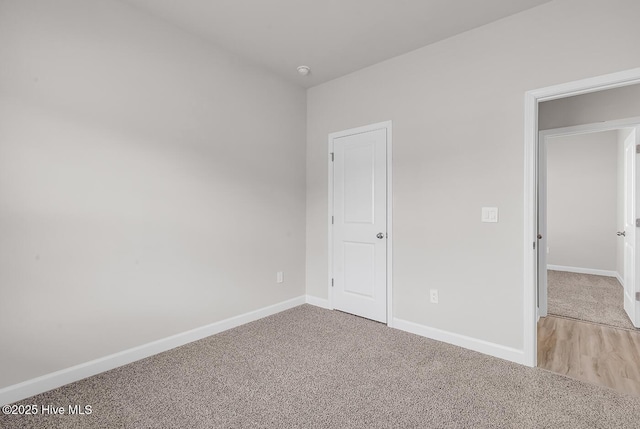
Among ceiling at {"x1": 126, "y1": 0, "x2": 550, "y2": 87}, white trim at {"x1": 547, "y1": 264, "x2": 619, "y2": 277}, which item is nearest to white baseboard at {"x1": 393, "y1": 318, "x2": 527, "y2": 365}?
ceiling at {"x1": 126, "y1": 0, "x2": 550, "y2": 87}

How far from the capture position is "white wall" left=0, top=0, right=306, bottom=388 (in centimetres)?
192

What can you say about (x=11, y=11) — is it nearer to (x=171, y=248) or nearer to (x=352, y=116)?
(x=171, y=248)

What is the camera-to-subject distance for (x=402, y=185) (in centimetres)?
308

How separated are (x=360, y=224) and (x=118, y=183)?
90.0 inches

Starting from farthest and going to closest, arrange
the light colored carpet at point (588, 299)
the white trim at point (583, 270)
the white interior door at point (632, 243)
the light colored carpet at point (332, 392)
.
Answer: the white trim at point (583, 270) → the light colored carpet at point (588, 299) → the white interior door at point (632, 243) → the light colored carpet at point (332, 392)

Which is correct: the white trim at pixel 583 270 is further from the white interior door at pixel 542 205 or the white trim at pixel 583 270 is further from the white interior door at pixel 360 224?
the white interior door at pixel 360 224

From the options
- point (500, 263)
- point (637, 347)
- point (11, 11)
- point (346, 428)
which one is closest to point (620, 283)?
point (637, 347)

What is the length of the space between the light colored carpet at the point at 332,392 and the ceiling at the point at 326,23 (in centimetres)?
273

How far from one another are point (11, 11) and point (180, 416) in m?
2.62

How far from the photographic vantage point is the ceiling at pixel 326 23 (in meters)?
2.32

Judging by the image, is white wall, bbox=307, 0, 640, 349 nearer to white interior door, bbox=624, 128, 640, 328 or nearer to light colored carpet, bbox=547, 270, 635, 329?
white interior door, bbox=624, 128, 640, 328

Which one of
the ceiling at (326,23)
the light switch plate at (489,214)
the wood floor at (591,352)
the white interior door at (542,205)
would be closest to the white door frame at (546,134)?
the white interior door at (542,205)

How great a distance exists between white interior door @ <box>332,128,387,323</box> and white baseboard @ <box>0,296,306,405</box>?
104cm

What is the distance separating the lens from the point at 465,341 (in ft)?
8.73
